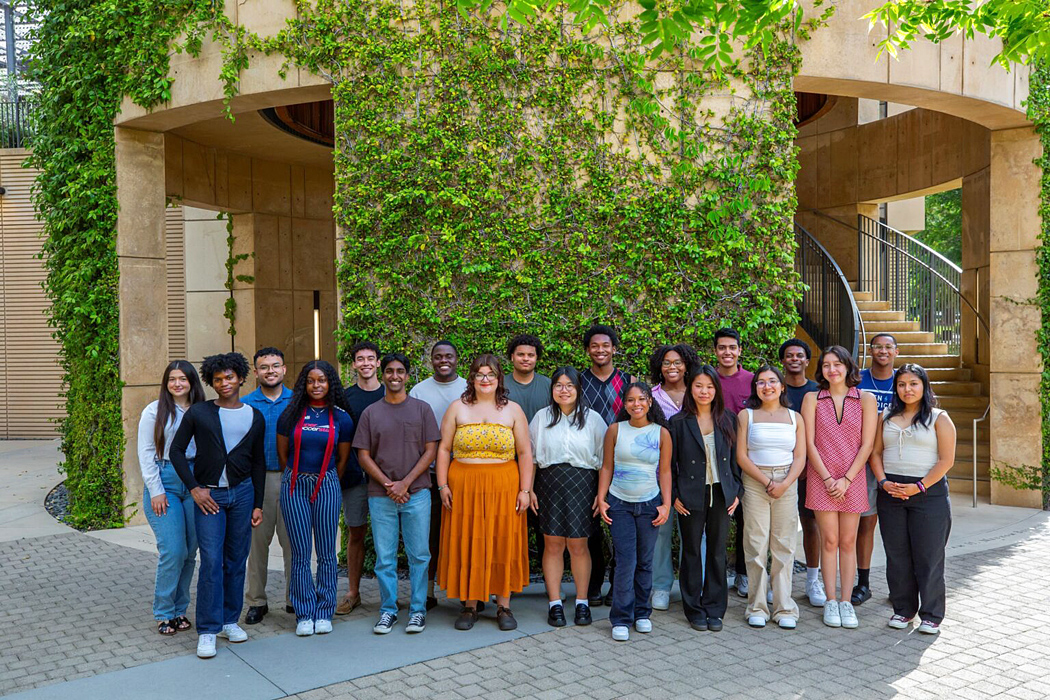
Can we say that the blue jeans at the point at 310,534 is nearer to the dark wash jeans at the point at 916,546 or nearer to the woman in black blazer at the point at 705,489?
the woman in black blazer at the point at 705,489

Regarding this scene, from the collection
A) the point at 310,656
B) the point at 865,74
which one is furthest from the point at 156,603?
the point at 865,74

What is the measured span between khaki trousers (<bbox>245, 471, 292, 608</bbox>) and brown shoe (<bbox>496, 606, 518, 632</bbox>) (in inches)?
52.1

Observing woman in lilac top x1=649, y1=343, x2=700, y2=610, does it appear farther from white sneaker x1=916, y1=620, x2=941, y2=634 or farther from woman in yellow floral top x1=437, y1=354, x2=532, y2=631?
white sneaker x1=916, y1=620, x2=941, y2=634

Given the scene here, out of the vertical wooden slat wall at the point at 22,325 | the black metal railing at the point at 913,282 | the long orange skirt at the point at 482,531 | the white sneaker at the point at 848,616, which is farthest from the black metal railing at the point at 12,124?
the white sneaker at the point at 848,616

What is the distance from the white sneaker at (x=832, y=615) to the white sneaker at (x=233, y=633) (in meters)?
3.50

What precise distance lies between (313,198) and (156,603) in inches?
329

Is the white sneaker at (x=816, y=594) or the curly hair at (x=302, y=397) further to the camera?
the white sneaker at (x=816, y=594)

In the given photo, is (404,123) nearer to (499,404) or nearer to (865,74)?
(499,404)

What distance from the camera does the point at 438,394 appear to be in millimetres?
5727

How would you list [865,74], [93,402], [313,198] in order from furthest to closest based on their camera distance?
[313,198] < [93,402] < [865,74]

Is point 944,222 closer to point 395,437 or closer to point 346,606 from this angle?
point 395,437

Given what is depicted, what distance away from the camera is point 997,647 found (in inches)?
191

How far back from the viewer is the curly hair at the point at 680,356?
18.0 feet

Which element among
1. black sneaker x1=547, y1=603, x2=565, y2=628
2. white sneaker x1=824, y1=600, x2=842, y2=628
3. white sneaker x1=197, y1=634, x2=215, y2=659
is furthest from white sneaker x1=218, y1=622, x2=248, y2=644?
white sneaker x1=824, y1=600, x2=842, y2=628
